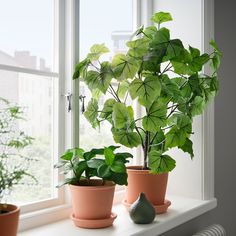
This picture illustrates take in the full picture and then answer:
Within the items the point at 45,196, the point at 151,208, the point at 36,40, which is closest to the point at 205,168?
the point at 151,208

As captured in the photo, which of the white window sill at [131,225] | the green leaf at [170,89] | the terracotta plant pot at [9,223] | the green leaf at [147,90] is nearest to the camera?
the terracotta plant pot at [9,223]

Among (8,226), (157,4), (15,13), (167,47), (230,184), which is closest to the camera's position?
(8,226)

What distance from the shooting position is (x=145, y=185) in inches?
71.0

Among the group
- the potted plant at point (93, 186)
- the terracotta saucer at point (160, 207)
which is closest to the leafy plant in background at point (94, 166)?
the potted plant at point (93, 186)

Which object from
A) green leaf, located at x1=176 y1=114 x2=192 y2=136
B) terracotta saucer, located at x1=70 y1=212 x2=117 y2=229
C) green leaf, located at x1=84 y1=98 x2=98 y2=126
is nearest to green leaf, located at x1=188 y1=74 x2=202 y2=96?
green leaf, located at x1=176 y1=114 x2=192 y2=136

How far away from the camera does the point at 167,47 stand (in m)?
1.65

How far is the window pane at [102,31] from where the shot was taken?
1854mm

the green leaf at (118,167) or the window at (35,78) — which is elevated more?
the window at (35,78)

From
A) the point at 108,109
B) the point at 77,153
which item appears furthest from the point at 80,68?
the point at 77,153

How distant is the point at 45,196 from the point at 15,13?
0.83m

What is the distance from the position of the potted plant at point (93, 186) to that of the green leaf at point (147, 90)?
0.26 m

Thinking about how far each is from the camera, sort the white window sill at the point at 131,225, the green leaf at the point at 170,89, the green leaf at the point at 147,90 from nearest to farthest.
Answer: the white window sill at the point at 131,225
the green leaf at the point at 147,90
the green leaf at the point at 170,89

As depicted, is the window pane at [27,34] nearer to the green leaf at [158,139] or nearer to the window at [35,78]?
the window at [35,78]

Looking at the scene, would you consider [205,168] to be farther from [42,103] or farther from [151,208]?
[42,103]
